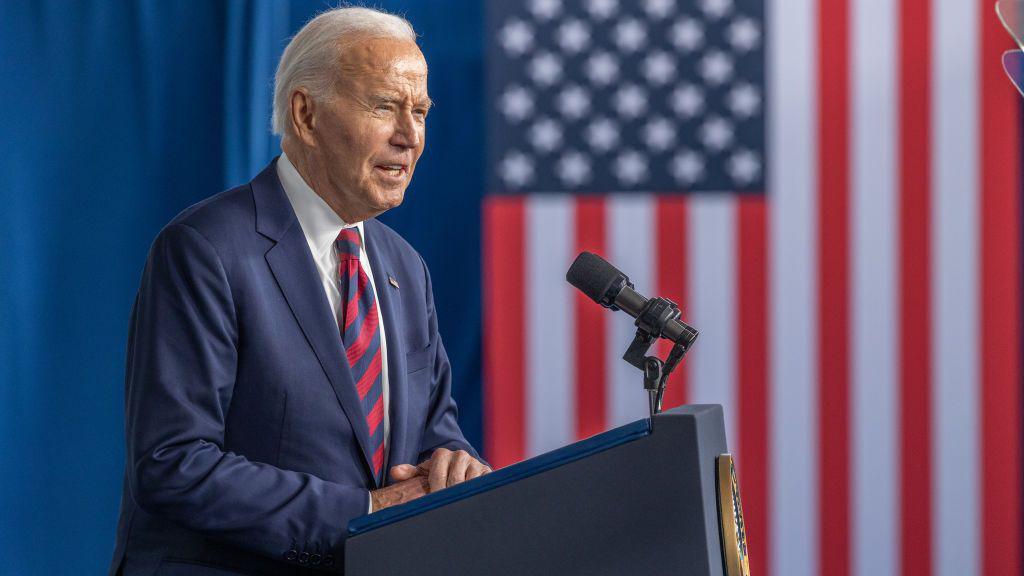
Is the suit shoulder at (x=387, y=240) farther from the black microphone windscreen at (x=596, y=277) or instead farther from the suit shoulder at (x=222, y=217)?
the black microphone windscreen at (x=596, y=277)

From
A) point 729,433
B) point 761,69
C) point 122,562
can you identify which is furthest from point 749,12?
point 122,562

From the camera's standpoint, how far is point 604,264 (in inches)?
44.0

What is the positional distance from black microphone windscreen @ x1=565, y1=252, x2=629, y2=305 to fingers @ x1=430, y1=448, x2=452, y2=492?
329mm

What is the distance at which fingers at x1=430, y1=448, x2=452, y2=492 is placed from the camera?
1295 mm

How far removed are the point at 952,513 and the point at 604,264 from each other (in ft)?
6.88

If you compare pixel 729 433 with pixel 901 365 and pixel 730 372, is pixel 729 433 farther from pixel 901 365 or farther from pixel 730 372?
pixel 901 365

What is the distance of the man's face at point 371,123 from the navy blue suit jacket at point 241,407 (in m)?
0.09

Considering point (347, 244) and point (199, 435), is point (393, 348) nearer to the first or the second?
point (347, 244)

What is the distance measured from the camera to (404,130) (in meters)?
1.47

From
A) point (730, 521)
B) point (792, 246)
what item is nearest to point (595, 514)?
point (730, 521)

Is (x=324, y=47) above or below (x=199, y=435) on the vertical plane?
above

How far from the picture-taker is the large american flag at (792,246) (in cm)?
279

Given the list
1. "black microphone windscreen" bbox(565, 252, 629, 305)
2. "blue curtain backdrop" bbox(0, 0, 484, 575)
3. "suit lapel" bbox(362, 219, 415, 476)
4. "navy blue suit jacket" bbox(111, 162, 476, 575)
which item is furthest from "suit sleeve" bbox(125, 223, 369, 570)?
"blue curtain backdrop" bbox(0, 0, 484, 575)

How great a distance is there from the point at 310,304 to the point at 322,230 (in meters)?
0.15
